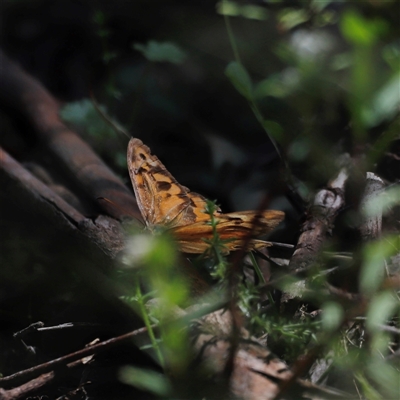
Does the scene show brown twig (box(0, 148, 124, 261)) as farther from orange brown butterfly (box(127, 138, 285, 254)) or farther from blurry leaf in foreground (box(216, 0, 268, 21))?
blurry leaf in foreground (box(216, 0, 268, 21))

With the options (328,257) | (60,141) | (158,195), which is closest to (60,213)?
(158,195)

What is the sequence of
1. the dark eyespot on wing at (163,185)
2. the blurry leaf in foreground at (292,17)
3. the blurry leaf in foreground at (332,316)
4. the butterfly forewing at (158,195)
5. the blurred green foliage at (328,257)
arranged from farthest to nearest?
the blurry leaf in foreground at (292,17) → the dark eyespot on wing at (163,185) → the butterfly forewing at (158,195) → the blurry leaf in foreground at (332,316) → the blurred green foliage at (328,257)

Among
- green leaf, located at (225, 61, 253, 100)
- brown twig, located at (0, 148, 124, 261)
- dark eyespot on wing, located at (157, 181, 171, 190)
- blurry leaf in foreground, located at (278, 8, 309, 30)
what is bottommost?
brown twig, located at (0, 148, 124, 261)

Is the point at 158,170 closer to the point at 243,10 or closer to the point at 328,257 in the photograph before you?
the point at 328,257

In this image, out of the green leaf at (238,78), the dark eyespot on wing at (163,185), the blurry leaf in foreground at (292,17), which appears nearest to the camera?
the green leaf at (238,78)

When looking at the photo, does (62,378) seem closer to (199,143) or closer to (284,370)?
(284,370)

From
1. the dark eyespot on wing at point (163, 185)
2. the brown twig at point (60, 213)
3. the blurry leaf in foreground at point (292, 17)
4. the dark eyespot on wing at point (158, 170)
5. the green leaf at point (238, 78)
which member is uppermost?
the blurry leaf in foreground at point (292, 17)

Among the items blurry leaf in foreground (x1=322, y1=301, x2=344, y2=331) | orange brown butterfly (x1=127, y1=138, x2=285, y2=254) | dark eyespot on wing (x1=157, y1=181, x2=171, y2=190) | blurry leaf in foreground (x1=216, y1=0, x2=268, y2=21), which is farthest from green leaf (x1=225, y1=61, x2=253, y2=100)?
blurry leaf in foreground (x1=216, y1=0, x2=268, y2=21)

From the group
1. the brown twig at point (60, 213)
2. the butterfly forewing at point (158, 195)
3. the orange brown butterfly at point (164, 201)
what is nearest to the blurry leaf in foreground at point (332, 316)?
the orange brown butterfly at point (164, 201)

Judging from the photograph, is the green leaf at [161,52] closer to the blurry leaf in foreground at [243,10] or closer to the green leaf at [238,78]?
the blurry leaf in foreground at [243,10]

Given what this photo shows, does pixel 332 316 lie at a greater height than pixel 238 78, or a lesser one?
lesser

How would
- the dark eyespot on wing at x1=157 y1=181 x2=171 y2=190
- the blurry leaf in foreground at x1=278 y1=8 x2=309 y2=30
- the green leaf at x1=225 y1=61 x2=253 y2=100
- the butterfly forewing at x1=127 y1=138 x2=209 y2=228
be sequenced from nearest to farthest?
the green leaf at x1=225 y1=61 x2=253 y2=100
the butterfly forewing at x1=127 y1=138 x2=209 y2=228
the dark eyespot on wing at x1=157 y1=181 x2=171 y2=190
the blurry leaf in foreground at x1=278 y1=8 x2=309 y2=30

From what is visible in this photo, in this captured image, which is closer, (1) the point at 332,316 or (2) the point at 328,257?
(1) the point at 332,316

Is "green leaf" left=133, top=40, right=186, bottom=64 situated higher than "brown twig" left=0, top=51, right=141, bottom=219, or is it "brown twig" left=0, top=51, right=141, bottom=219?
"green leaf" left=133, top=40, right=186, bottom=64
